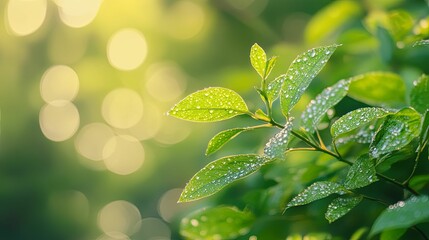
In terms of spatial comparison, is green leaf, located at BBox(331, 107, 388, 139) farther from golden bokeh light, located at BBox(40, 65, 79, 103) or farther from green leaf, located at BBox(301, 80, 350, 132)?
golden bokeh light, located at BBox(40, 65, 79, 103)

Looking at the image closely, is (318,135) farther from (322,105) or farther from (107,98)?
(107,98)

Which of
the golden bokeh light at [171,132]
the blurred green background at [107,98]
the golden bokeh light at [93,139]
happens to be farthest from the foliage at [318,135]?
the golden bokeh light at [93,139]

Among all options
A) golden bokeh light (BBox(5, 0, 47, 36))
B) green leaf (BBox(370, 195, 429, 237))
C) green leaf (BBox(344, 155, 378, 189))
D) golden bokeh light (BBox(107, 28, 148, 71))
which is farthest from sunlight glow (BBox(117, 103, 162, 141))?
green leaf (BBox(370, 195, 429, 237))

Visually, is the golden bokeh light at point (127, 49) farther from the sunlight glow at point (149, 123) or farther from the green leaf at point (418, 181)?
the green leaf at point (418, 181)

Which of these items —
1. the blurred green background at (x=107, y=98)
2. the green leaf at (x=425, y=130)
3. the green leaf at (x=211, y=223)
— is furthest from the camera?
the blurred green background at (x=107, y=98)

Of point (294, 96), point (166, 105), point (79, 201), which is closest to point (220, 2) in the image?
point (166, 105)

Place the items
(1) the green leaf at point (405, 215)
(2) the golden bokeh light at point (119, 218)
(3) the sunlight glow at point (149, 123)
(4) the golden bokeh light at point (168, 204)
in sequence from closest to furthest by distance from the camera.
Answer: (1) the green leaf at point (405, 215), (4) the golden bokeh light at point (168, 204), (3) the sunlight glow at point (149, 123), (2) the golden bokeh light at point (119, 218)

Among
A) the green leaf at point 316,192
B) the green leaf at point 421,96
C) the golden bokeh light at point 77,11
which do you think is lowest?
the green leaf at point 316,192
